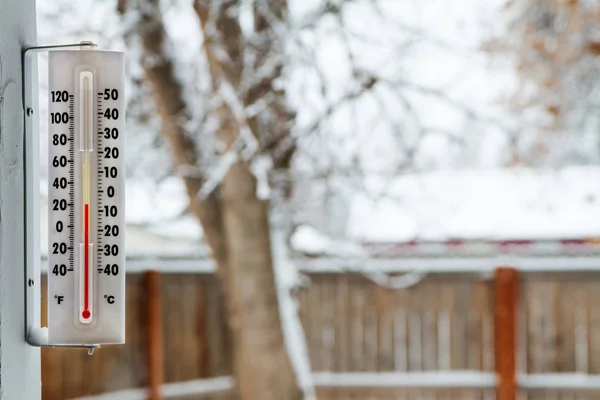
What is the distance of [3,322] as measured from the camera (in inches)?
25.8

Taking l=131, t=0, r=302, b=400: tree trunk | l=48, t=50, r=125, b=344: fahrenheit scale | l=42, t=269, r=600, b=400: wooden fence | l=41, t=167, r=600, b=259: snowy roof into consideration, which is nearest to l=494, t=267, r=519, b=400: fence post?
l=42, t=269, r=600, b=400: wooden fence

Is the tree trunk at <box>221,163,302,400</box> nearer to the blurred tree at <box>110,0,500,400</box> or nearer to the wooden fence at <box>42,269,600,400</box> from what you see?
the blurred tree at <box>110,0,500,400</box>

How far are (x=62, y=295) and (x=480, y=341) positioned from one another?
115 inches

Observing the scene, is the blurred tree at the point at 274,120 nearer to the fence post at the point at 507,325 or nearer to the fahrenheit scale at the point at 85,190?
the fence post at the point at 507,325

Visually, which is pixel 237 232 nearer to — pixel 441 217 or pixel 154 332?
pixel 441 217

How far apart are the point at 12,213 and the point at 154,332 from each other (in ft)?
9.38

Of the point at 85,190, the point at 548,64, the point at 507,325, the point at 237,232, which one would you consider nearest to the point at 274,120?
the point at 237,232

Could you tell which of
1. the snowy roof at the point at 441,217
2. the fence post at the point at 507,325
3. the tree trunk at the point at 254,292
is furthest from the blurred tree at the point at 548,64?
the tree trunk at the point at 254,292

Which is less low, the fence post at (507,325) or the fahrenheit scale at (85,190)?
the fahrenheit scale at (85,190)

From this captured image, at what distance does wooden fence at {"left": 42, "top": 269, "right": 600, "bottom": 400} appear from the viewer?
133 inches

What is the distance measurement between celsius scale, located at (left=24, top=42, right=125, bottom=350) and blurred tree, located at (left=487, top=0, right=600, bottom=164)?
7.59 ft

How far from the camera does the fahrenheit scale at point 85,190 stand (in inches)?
28.6

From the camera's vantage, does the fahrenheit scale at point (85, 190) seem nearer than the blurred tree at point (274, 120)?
Yes

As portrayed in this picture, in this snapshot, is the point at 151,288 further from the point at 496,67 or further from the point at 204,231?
the point at 496,67
